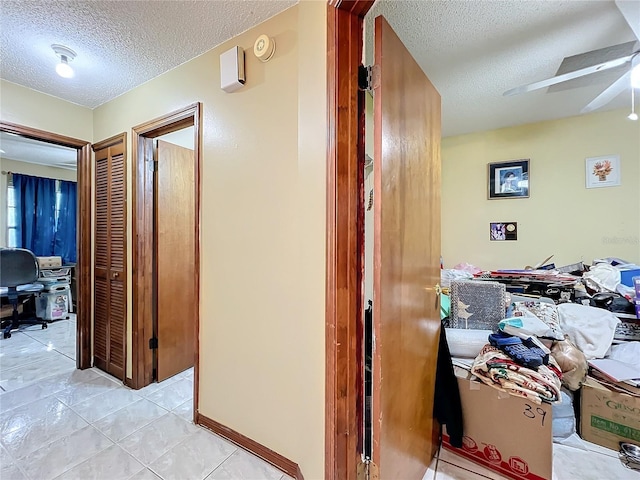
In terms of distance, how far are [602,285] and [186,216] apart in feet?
11.2

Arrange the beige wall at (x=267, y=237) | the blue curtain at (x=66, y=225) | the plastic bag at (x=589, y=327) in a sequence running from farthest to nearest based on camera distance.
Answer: the blue curtain at (x=66, y=225)
the plastic bag at (x=589, y=327)
the beige wall at (x=267, y=237)

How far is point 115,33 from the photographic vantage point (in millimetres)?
1544

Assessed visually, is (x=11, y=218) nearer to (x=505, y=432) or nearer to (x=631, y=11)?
(x=505, y=432)

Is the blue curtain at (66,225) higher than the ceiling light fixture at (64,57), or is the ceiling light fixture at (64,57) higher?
the ceiling light fixture at (64,57)

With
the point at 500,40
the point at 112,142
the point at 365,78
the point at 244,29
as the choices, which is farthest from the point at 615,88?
the point at 112,142

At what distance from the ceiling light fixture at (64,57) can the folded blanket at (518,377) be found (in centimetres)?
302

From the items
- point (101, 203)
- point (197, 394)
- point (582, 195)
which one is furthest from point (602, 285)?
point (101, 203)

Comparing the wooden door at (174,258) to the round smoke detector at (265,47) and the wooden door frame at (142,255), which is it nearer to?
the wooden door frame at (142,255)

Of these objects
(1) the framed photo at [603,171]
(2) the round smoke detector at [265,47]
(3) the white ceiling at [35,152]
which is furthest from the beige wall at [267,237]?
(1) the framed photo at [603,171]

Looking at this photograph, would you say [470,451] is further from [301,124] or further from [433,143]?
[301,124]

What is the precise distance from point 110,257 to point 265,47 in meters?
2.10

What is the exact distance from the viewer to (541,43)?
1627 mm

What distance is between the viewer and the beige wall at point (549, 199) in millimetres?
2494

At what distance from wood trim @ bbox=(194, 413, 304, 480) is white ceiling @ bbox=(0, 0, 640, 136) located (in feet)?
7.45
